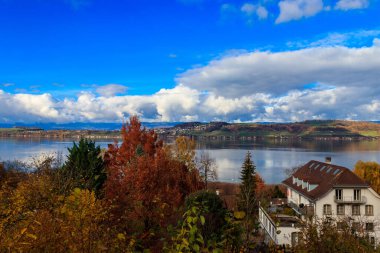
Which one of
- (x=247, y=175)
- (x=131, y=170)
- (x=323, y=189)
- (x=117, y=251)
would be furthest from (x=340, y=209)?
(x=117, y=251)

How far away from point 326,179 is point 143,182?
79.4 ft

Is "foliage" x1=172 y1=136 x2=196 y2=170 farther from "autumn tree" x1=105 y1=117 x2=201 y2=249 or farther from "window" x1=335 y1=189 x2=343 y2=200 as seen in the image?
"window" x1=335 y1=189 x2=343 y2=200

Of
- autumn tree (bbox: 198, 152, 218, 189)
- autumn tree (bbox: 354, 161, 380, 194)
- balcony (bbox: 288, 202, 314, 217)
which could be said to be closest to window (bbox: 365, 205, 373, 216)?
balcony (bbox: 288, 202, 314, 217)

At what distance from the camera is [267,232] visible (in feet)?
140

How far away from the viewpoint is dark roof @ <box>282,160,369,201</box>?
41.6 metres

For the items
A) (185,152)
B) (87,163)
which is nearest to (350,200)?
(185,152)

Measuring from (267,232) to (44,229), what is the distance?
122 feet

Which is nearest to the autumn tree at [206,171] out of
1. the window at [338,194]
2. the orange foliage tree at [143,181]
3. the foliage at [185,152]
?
the foliage at [185,152]

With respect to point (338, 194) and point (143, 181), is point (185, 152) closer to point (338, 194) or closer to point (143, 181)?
point (338, 194)

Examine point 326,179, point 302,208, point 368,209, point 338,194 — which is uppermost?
point 326,179

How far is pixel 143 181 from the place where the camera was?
33688mm

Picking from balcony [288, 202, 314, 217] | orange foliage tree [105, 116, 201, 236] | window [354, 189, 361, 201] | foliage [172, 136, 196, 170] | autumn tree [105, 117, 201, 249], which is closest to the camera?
autumn tree [105, 117, 201, 249]

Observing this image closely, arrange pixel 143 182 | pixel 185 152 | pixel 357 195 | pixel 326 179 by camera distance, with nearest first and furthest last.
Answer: pixel 143 182
pixel 357 195
pixel 326 179
pixel 185 152

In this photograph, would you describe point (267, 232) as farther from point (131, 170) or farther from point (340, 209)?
point (131, 170)
